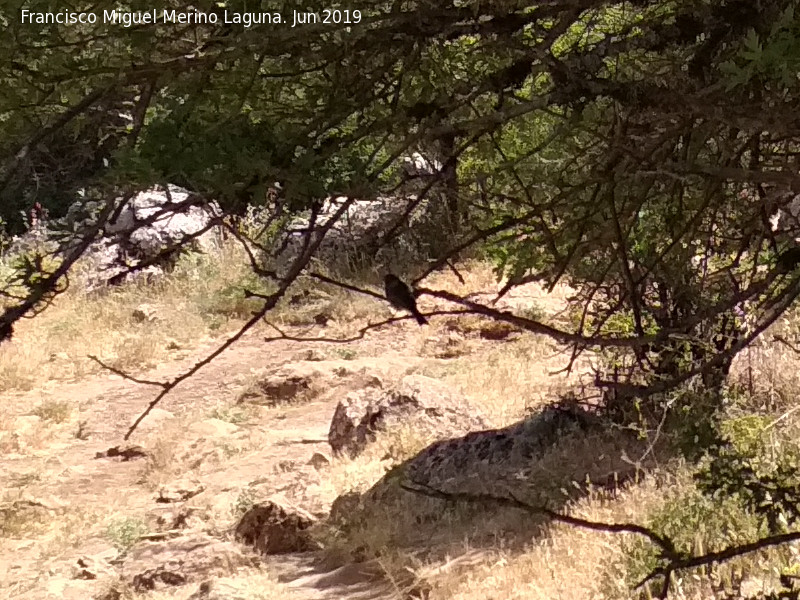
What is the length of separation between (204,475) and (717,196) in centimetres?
554

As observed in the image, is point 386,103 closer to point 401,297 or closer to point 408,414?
point 401,297

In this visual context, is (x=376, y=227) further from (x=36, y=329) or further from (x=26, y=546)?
(x=26, y=546)

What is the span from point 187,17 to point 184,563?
373cm

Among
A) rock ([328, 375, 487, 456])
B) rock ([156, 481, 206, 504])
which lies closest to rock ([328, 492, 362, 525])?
rock ([328, 375, 487, 456])

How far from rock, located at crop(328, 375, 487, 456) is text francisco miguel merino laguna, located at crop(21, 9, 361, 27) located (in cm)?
455

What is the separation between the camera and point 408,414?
6742 mm

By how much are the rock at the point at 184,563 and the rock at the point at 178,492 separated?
1.27m

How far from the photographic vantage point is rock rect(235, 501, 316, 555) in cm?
563

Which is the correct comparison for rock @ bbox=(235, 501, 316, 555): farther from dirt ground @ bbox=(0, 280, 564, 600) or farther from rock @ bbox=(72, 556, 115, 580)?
rock @ bbox=(72, 556, 115, 580)

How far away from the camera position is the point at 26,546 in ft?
21.3

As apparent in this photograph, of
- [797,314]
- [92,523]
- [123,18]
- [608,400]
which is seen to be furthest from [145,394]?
[123,18]

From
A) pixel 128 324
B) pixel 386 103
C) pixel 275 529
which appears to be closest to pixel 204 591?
pixel 275 529

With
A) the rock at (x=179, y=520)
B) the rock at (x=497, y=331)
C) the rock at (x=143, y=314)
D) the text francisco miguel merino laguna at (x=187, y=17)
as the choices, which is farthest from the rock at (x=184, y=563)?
the rock at (x=143, y=314)

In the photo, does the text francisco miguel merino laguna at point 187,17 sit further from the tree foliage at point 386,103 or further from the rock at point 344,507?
the rock at point 344,507
